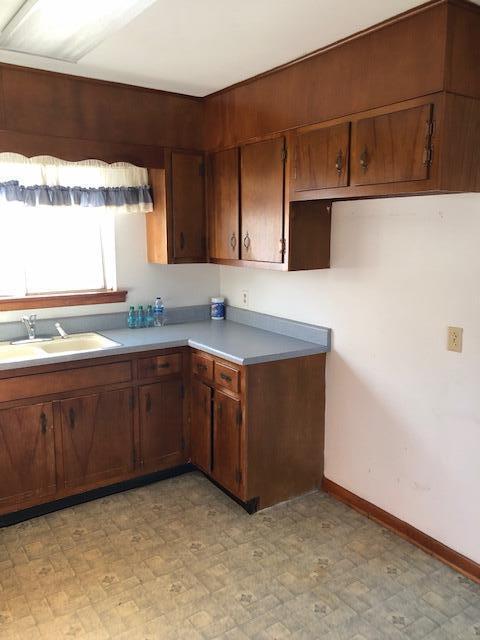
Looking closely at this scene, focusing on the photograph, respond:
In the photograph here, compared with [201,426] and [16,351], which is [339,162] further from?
[16,351]

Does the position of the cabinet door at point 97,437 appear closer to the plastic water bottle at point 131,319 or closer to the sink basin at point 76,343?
the sink basin at point 76,343

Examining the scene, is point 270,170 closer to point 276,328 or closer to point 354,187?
point 354,187

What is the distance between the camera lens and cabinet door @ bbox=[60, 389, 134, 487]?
2.96 meters

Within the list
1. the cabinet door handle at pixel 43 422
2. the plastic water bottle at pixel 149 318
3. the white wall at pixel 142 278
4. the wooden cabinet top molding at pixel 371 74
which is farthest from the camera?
the plastic water bottle at pixel 149 318

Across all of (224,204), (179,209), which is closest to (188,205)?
(179,209)

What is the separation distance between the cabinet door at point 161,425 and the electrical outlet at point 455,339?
5.32ft

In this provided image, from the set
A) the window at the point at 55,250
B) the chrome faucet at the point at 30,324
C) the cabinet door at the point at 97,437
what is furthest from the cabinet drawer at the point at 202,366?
the chrome faucet at the point at 30,324

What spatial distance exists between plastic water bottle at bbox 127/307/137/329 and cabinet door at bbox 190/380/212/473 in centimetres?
Result: 63

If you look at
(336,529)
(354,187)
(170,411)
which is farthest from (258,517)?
(354,187)

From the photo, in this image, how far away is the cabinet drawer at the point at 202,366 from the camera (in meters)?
3.11

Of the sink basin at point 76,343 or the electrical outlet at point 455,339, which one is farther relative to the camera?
the sink basin at point 76,343

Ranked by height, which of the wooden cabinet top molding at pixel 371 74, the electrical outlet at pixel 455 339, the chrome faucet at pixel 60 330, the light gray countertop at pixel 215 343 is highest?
the wooden cabinet top molding at pixel 371 74

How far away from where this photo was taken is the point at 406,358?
8.58 ft

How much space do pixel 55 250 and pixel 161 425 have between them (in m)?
1.30
